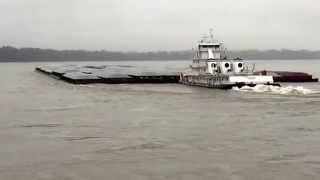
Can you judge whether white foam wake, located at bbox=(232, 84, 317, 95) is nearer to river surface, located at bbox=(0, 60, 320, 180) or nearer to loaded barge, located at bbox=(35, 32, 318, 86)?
loaded barge, located at bbox=(35, 32, 318, 86)

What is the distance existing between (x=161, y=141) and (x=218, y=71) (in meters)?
34.9

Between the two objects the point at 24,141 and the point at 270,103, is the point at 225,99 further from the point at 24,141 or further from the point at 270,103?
the point at 24,141

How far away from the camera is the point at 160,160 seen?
1655 cm

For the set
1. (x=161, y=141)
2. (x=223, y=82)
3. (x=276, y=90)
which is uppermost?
(x=223, y=82)

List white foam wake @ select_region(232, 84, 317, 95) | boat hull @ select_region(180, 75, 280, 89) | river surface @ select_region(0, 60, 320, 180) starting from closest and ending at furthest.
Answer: river surface @ select_region(0, 60, 320, 180)
white foam wake @ select_region(232, 84, 317, 95)
boat hull @ select_region(180, 75, 280, 89)

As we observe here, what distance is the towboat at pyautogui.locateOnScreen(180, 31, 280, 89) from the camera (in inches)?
1983

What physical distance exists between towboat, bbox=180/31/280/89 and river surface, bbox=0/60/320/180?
585 inches

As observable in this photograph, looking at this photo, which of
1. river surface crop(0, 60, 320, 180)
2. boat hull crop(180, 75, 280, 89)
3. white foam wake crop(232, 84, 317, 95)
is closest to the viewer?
river surface crop(0, 60, 320, 180)

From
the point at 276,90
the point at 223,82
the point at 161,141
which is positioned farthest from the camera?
the point at 223,82

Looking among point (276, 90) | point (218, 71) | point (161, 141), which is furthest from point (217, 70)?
point (161, 141)

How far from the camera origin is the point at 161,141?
20047 mm

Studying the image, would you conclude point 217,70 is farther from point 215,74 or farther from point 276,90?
point 276,90

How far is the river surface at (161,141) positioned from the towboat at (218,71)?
14.9 m

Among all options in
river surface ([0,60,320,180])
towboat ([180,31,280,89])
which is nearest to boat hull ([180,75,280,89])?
towboat ([180,31,280,89])
